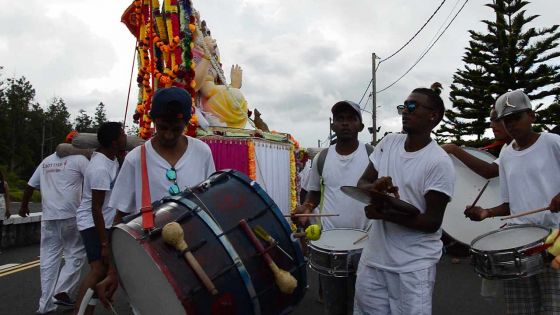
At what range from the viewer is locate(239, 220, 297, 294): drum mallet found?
2211mm

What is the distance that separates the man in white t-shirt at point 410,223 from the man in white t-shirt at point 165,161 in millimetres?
1001

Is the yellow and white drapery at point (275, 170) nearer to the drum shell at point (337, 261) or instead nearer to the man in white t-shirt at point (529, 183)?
the drum shell at point (337, 261)

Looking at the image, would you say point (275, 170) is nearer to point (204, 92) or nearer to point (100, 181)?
point (204, 92)

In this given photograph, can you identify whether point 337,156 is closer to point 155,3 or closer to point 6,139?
point 155,3

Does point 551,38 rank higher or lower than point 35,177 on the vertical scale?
higher

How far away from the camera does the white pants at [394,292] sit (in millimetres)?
2533

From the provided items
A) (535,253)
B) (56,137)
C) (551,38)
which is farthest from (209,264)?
(56,137)

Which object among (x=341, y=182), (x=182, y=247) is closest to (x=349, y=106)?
(x=341, y=182)

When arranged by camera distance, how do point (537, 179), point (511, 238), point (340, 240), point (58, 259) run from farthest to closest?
1. point (58, 259)
2. point (340, 240)
3. point (537, 179)
4. point (511, 238)

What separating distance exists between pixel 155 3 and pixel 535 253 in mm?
6915

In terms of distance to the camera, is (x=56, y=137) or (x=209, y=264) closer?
(x=209, y=264)

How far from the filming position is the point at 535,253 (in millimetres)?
2797

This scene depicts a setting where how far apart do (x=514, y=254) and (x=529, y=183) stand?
0.64m

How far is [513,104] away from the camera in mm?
3266
